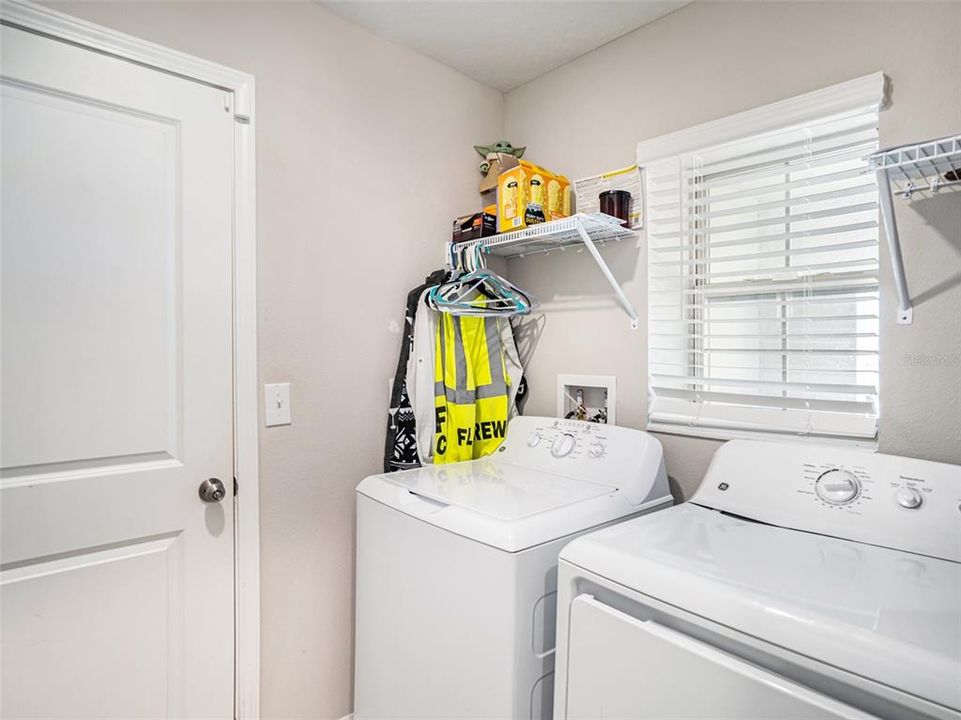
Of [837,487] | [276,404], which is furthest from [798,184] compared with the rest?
[276,404]

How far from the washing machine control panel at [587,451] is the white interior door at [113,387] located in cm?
92

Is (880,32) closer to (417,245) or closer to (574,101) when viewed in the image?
(574,101)

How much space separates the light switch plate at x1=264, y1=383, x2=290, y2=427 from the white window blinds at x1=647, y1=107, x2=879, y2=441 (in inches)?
45.7

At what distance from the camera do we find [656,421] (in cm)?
182

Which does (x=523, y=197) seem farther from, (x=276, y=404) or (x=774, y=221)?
(x=276, y=404)

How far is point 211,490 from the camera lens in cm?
154

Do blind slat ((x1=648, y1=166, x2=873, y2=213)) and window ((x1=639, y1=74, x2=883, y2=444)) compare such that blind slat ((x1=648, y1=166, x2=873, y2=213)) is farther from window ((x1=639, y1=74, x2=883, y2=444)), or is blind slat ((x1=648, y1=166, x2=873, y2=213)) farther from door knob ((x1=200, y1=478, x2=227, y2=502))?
door knob ((x1=200, y1=478, x2=227, y2=502))

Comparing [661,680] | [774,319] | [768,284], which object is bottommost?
[661,680]

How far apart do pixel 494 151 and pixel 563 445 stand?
1.18 meters

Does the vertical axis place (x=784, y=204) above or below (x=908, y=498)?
above

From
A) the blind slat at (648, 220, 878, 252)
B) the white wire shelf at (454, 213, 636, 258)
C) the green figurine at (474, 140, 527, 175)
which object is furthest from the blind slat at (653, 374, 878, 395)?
the green figurine at (474, 140, 527, 175)

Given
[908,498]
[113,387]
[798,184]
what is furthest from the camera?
[798,184]

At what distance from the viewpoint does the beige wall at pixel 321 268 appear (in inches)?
65.4

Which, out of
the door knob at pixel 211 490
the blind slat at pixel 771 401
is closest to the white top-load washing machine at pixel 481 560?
the blind slat at pixel 771 401
